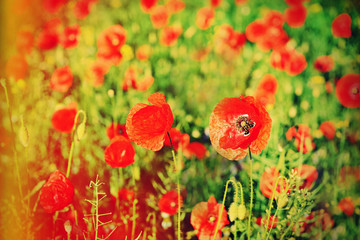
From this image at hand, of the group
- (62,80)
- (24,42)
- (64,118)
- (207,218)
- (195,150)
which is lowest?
(207,218)

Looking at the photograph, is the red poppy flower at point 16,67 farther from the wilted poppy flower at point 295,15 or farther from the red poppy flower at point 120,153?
the wilted poppy flower at point 295,15

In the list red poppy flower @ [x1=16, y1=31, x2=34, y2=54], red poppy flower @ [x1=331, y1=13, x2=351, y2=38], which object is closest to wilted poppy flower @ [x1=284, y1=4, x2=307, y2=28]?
red poppy flower @ [x1=331, y1=13, x2=351, y2=38]

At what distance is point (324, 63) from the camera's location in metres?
0.79

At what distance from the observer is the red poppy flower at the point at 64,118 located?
837 millimetres

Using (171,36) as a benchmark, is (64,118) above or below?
below

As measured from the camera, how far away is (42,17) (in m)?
0.87

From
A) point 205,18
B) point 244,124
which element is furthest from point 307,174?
point 205,18

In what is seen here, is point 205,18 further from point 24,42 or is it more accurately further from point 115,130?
point 24,42

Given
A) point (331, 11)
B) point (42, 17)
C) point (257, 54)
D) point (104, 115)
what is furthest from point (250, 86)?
point (42, 17)

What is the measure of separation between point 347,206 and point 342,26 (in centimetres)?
46

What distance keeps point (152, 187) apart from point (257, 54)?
0.45m

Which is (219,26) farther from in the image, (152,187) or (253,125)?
(152,187)

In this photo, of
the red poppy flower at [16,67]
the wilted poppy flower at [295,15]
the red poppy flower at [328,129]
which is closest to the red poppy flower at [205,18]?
the wilted poppy flower at [295,15]

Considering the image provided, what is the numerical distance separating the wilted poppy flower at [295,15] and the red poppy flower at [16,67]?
2.37ft
